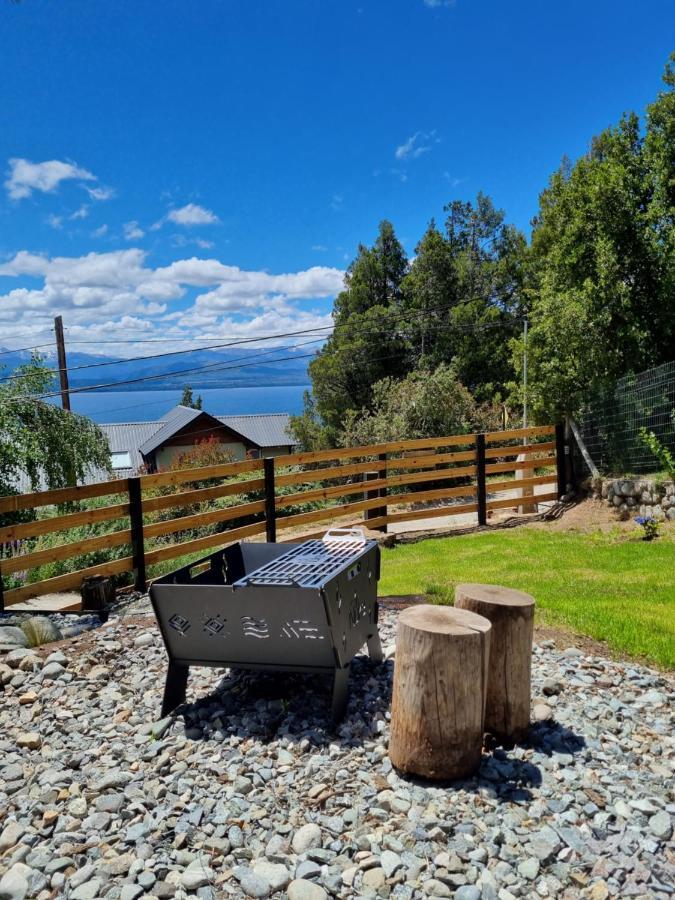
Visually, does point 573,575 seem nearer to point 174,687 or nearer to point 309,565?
point 309,565

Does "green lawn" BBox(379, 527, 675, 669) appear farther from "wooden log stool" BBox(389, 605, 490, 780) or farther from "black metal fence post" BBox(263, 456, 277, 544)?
"wooden log stool" BBox(389, 605, 490, 780)

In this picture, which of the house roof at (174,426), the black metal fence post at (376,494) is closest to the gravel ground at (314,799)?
the black metal fence post at (376,494)

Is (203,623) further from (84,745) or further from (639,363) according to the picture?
(639,363)

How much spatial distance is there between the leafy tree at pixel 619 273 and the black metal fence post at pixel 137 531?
727 centimetres

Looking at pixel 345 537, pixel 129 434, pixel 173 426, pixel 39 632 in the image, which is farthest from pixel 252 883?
pixel 129 434

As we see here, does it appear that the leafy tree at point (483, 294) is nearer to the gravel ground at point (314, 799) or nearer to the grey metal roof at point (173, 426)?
the grey metal roof at point (173, 426)

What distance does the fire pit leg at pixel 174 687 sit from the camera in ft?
10.9

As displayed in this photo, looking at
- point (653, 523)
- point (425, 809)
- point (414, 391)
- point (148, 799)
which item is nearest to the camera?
point (425, 809)

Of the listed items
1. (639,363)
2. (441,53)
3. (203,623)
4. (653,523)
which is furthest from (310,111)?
(203,623)

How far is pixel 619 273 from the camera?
10.3 meters

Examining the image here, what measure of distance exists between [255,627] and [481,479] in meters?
6.94

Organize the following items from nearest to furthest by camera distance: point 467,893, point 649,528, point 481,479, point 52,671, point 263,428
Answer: point 467,893 < point 52,671 < point 649,528 < point 481,479 < point 263,428

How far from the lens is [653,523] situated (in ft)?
24.9

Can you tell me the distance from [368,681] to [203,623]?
1021 mm
